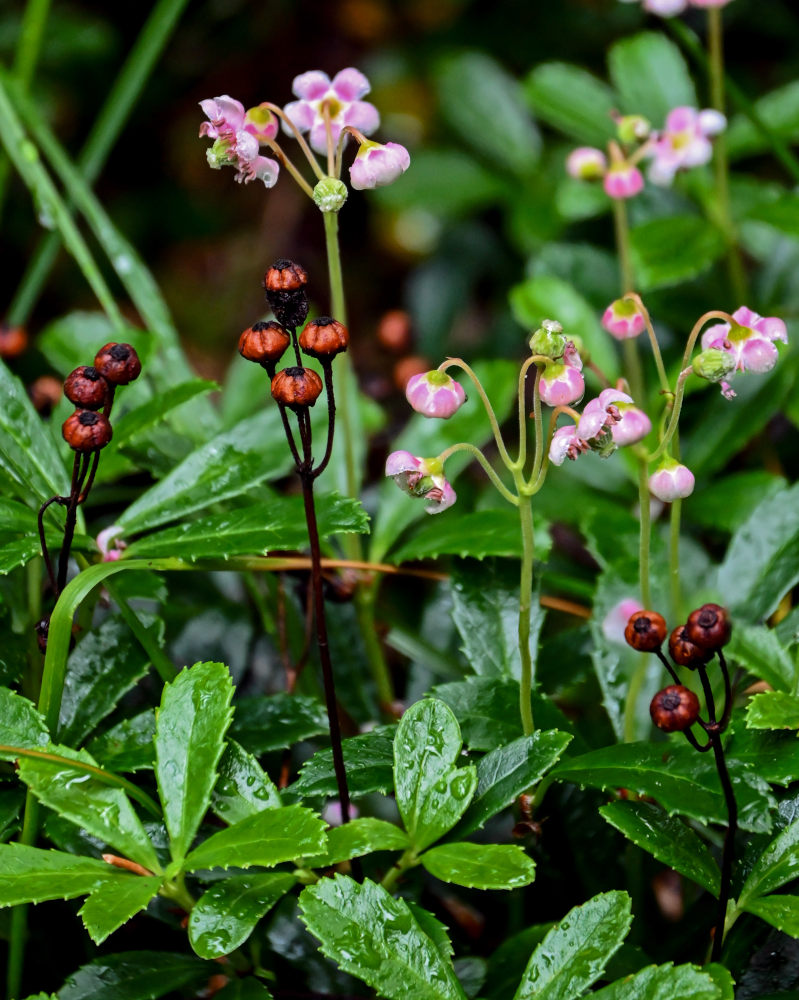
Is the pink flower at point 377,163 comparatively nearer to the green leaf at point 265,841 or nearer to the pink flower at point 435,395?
the pink flower at point 435,395

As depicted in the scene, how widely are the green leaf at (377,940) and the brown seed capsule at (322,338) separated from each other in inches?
15.6

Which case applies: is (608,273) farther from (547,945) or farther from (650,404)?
(547,945)

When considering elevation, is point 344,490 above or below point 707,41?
below

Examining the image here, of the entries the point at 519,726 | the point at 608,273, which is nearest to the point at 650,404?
the point at 608,273

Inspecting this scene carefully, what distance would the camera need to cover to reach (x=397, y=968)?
0.73m

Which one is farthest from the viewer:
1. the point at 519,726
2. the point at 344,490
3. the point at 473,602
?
the point at 344,490

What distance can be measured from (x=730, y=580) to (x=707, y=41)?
1732 mm

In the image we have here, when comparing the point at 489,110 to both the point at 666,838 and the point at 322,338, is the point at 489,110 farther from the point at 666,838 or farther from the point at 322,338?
the point at 666,838

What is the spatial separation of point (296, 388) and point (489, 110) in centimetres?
149

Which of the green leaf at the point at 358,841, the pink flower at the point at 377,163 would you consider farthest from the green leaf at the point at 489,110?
the green leaf at the point at 358,841

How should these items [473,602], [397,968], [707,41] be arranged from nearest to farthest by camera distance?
[397,968]
[473,602]
[707,41]

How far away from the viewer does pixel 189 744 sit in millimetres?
802

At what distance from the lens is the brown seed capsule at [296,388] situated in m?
0.75

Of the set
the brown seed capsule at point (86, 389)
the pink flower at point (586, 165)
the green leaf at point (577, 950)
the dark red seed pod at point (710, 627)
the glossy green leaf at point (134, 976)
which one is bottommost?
the glossy green leaf at point (134, 976)
